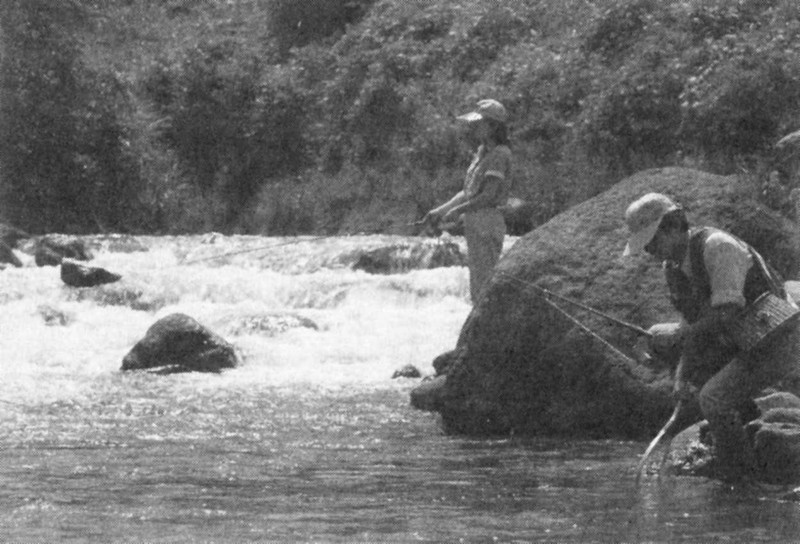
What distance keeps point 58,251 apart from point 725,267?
1822 cm

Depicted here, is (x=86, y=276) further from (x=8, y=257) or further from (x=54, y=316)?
(x=8, y=257)

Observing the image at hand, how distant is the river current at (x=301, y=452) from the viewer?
8219 millimetres

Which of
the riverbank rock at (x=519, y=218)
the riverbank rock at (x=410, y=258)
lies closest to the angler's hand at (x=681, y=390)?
the riverbank rock at (x=410, y=258)

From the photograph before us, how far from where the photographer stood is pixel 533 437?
443 inches

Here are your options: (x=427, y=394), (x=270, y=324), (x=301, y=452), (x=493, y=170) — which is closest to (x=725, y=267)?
(x=301, y=452)

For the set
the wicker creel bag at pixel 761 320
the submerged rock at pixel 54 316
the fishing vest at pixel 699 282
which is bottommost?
the submerged rock at pixel 54 316

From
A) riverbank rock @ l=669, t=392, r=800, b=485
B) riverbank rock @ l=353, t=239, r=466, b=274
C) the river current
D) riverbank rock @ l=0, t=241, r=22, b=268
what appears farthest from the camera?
riverbank rock @ l=0, t=241, r=22, b=268

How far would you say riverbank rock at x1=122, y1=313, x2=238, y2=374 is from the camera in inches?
648

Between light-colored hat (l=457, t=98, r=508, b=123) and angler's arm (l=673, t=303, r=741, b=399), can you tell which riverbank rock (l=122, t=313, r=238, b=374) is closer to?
light-colored hat (l=457, t=98, r=508, b=123)

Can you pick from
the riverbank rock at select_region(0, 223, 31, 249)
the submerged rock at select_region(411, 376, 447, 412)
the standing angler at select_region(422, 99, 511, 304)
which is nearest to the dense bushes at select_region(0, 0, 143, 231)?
the riverbank rock at select_region(0, 223, 31, 249)

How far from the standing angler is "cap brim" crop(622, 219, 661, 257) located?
423 centimetres

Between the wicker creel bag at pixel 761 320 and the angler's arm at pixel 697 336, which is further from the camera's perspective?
the wicker creel bag at pixel 761 320

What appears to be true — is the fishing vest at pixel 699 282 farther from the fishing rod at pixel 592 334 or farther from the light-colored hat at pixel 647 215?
the fishing rod at pixel 592 334

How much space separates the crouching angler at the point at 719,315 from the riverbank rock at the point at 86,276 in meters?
14.3
